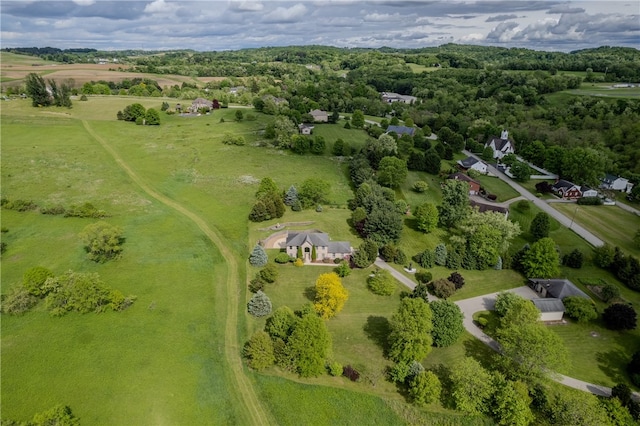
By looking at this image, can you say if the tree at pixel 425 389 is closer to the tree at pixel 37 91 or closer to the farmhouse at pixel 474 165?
the farmhouse at pixel 474 165

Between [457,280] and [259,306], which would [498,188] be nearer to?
[457,280]

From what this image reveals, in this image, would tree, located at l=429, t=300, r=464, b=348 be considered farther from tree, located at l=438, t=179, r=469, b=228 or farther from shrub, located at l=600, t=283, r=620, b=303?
tree, located at l=438, t=179, r=469, b=228

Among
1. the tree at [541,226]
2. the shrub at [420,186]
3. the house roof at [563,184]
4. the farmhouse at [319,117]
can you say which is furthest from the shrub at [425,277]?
the farmhouse at [319,117]

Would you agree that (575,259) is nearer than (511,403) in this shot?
No

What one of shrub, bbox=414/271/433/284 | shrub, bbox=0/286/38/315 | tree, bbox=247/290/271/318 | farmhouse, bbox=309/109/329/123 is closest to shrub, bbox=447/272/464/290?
shrub, bbox=414/271/433/284

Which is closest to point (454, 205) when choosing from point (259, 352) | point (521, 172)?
point (521, 172)

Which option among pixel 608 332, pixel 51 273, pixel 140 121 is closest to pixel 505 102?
pixel 608 332
